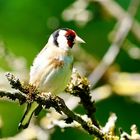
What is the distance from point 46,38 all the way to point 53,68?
5.39m

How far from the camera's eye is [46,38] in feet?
27.7

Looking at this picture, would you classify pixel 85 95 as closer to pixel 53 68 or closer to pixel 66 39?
pixel 53 68

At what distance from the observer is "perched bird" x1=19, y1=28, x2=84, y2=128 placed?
3004 mm

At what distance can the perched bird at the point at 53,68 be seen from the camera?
3004 millimetres

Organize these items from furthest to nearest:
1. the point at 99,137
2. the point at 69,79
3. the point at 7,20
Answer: the point at 7,20 → the point at 69,79 → the point at 99,137

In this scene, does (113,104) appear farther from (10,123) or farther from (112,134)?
(112,134)

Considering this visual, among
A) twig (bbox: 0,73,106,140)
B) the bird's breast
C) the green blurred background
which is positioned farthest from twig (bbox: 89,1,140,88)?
the green blurred background

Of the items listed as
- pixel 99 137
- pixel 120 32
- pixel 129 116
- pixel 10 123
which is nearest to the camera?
pixel 99 137

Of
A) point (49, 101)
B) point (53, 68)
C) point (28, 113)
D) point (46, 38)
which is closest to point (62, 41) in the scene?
point (53, 68)

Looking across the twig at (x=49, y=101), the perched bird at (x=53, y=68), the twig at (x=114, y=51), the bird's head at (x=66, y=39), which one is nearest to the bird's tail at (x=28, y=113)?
the perched bird at (x=53, y=68)

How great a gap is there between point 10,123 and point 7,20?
195 cm

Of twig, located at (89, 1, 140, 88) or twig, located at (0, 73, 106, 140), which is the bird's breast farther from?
twig, located at (89, 1, 140, 88)

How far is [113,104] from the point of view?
8070 millimetres

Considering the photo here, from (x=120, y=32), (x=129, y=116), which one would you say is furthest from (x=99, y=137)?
(x=129, y=116)
